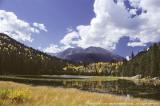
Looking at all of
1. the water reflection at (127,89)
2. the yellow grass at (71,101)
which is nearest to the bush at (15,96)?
the yellow grass at (71,101)

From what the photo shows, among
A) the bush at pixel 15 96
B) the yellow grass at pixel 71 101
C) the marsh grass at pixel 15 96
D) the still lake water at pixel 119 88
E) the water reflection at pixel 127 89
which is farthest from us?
the still lake water at pixel 119 88

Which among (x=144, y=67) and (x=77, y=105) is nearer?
(x=77, y=105)

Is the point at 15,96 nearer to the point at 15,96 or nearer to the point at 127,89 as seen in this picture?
the point at 15,96

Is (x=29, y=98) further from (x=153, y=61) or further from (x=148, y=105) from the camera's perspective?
(x=153, y=61)

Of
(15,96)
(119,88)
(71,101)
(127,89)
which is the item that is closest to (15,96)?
(15,96)

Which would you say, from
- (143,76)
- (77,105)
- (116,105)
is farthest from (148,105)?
(143,76)

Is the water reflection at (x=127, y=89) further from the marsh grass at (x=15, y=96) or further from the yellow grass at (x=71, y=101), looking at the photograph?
the marsh grass at (x=15, y=96)

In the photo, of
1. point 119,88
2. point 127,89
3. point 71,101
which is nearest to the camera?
point 71,101

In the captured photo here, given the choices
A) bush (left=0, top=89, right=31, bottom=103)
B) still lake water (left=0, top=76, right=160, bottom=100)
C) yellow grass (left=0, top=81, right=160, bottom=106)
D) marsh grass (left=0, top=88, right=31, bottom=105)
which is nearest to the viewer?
yellow grass (left=0, top=81, right=160, bottom=106)

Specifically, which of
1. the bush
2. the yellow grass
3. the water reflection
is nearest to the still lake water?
the water reflection

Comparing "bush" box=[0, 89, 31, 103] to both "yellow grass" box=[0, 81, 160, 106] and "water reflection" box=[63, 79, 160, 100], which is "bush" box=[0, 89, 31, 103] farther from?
"water reflection" box=[63, 79, 160, 100]

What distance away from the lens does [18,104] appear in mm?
18078

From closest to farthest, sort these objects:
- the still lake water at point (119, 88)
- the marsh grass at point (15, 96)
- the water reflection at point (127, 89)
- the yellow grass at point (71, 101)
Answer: the yellow grass at point (71, 101)
the marsh grass at point (15, 96)
the water reflection at point (127, 89)
the still lake water at point (119, 88)

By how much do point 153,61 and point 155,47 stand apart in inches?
294
